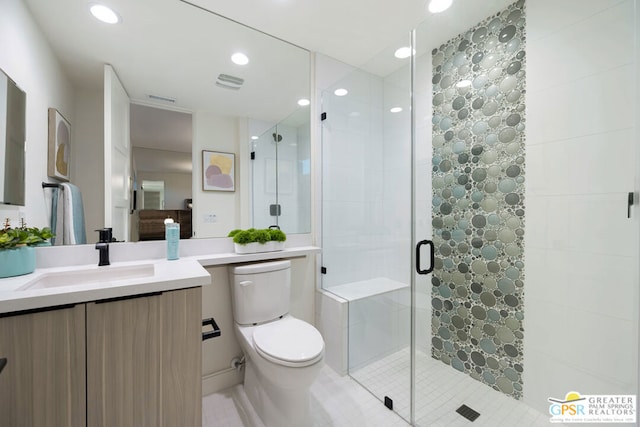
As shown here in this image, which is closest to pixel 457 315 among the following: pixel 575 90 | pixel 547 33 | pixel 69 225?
pixel 575 90

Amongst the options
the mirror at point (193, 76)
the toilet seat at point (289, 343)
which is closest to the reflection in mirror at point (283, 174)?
the mirror at point (193, 76)

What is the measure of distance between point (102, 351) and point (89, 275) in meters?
0.50

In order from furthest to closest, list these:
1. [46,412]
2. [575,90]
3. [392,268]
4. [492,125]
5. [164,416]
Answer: [392,268] → [492,125] → [575,90] → [164,416] → [46,412]

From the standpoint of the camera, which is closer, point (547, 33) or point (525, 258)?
point (547, 33)

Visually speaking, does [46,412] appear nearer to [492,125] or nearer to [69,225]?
[69,225]

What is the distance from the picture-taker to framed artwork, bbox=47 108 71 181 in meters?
1.27

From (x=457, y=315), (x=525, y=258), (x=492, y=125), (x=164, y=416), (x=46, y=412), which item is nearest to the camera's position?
(x=46, y=412)

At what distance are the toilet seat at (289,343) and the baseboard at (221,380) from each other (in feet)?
1.68

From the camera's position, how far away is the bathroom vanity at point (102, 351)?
2.74 ft

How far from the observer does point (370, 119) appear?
2307 millimetres

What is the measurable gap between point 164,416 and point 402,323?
1.45 meters

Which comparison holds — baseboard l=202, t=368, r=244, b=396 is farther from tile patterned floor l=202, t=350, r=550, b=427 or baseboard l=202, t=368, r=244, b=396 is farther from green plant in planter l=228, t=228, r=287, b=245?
green plant in planter l=228, t=228, r=287, b=245

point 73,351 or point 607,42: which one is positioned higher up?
point 607,42

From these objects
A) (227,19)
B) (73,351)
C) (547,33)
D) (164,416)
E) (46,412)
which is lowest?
(164,416)
